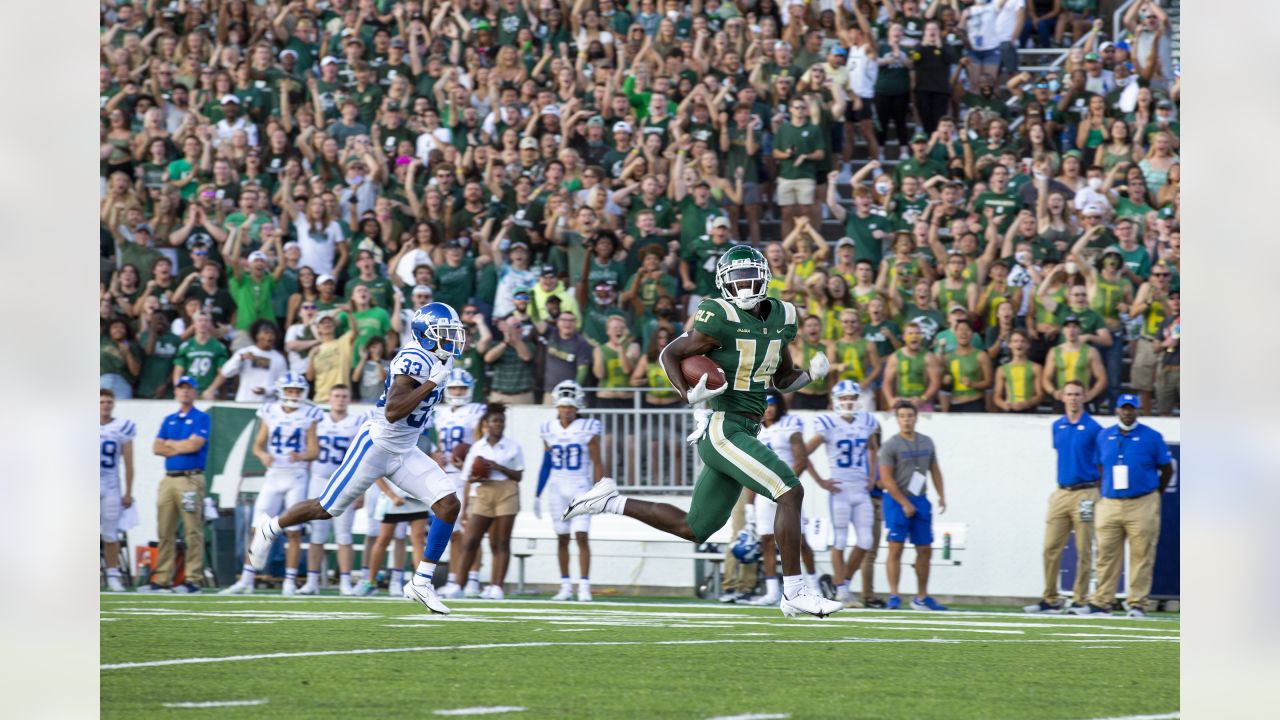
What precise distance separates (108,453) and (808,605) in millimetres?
8399

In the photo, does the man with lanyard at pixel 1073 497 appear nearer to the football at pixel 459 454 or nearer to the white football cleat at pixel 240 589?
the football at pixel 459 454

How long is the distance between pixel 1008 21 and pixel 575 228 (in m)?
5.22

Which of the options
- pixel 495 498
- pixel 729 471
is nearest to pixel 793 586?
pixel 729 471

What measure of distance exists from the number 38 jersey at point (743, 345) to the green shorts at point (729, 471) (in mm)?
103

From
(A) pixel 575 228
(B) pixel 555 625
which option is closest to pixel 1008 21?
(A) pixel 575 228

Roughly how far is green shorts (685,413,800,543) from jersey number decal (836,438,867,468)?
509 centimetres

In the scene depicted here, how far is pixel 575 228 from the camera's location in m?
15.4

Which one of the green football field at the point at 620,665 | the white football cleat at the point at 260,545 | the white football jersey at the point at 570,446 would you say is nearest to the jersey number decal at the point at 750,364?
the green football field at the point at 620,665

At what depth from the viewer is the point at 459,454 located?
1373 cm

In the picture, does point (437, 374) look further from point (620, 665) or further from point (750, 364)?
point (620, 665)

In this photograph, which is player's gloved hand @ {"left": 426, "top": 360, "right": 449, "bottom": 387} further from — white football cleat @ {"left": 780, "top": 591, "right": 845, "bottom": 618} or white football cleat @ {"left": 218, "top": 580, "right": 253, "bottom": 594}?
white football cleat @ {"left": 218, "top": 580, "right": 253, "bottom": 594}

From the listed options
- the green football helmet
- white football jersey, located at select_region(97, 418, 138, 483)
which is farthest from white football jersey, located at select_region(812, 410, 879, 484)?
white football jersey, located at select_region(97, 418, 138, 483)

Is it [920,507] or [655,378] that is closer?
[920,507]
